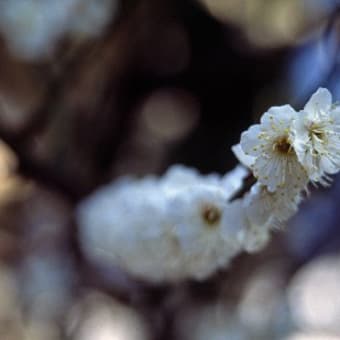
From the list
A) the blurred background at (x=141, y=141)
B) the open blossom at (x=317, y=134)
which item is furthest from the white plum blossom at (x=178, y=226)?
the blurred background at (x=141, y=141)

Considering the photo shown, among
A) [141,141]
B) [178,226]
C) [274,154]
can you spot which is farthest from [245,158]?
[141,141]

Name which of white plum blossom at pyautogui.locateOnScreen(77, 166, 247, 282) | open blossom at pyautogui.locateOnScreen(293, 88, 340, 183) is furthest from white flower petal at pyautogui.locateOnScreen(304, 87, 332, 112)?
white plum blossom at pyautogui.locateOnScreen(77, 166, 247, 282)

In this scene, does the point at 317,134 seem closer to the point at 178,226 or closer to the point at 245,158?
the point at 245,158

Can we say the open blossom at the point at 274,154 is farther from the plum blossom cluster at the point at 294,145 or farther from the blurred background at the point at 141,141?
the blurred background at the point at 141,141

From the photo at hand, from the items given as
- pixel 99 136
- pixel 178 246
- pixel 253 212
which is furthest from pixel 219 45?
pixel 253 212

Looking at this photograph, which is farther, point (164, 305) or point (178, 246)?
point (164, 305)

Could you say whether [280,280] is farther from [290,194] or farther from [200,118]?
[290,194]

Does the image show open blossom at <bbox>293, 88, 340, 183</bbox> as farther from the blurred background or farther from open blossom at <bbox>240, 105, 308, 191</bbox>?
the blurred background
